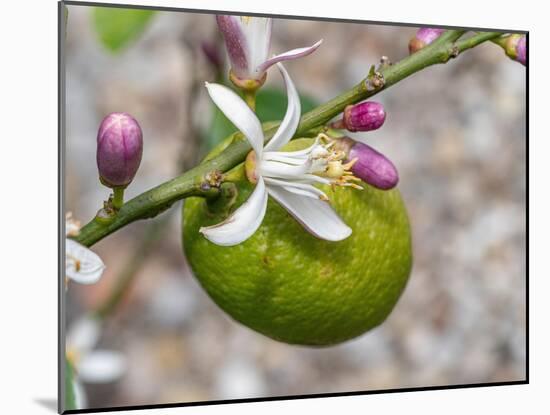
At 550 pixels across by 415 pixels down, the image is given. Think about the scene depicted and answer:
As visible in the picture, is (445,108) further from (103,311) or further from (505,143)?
(103,311)

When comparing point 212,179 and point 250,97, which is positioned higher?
point 250,97

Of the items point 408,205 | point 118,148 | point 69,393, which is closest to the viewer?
point 118,148

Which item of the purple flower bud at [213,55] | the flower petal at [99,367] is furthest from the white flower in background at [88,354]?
the purple flower bud at [213,55]

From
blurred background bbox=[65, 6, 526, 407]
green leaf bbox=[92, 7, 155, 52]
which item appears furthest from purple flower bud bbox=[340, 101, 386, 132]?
blurred background bbox=[65, 6, 526, 407]

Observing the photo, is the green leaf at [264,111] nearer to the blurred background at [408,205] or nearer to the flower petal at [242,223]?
the blurred background at [408,205]

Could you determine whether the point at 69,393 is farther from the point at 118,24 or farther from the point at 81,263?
the point at 118,24

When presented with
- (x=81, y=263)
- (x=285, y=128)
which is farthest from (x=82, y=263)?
(x=285, y=128)
